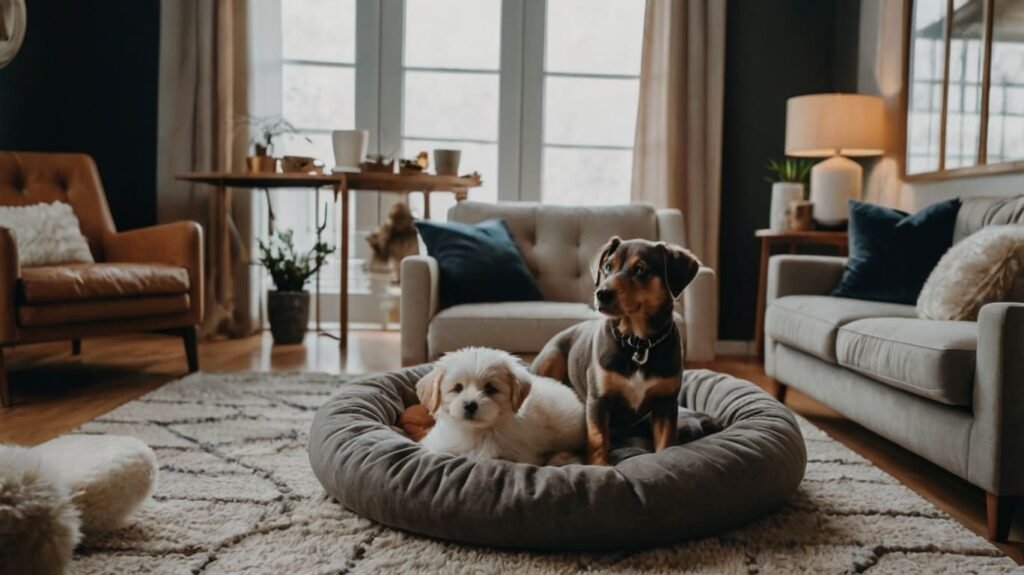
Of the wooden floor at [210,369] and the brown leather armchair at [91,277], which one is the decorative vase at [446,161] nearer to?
the wooden floor at [210,369]

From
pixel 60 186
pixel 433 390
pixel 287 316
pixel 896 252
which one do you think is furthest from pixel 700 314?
pixel 60 186

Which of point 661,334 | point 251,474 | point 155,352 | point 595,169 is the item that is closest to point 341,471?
point 251,474

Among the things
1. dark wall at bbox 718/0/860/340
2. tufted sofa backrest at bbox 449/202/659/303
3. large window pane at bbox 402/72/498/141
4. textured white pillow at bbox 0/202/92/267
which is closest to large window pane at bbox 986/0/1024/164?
tufted sofa backrest at bbox 449/202/659/303

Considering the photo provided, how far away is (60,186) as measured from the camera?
12.8ft

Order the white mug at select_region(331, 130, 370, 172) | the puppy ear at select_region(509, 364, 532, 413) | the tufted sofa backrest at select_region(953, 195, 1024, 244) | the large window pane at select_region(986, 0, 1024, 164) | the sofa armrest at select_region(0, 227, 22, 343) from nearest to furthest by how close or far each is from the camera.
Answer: the puppy ear at select_region(509, 364, 532, 413), the tufted sofa backrest at select_region(953, 195, 1024, 244), the sofa armrest at select_region(0, 227, 22, 343), the large window pane at select_region(986, 0, 1024, 164), the white mug at select_region(331, 130, 370, 172)

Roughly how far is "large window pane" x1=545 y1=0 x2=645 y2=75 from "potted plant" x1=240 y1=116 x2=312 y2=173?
1750 mm

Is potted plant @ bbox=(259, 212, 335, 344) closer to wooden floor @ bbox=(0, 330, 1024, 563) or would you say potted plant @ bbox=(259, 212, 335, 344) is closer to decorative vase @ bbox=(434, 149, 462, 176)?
wooden floor @ bbox=(0, 330, 1024, 563)

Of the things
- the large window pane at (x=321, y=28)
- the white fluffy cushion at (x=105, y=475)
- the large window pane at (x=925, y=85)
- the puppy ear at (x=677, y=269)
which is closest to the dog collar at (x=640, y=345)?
the puppy ear at (x=677, y=269)

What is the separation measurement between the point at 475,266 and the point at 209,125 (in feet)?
8.30

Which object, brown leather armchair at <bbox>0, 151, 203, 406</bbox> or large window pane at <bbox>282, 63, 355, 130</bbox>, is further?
large window pane at <bbox>282, 63, 355, 130</bbox>

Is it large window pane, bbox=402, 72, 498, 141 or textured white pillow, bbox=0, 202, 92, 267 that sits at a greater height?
large window pane, bbox=402, 72, 498, 141

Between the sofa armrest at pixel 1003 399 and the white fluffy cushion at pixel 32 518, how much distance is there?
192 centimetres

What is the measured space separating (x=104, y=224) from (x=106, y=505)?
271cm

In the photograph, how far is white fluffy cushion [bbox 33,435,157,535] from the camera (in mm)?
1594
